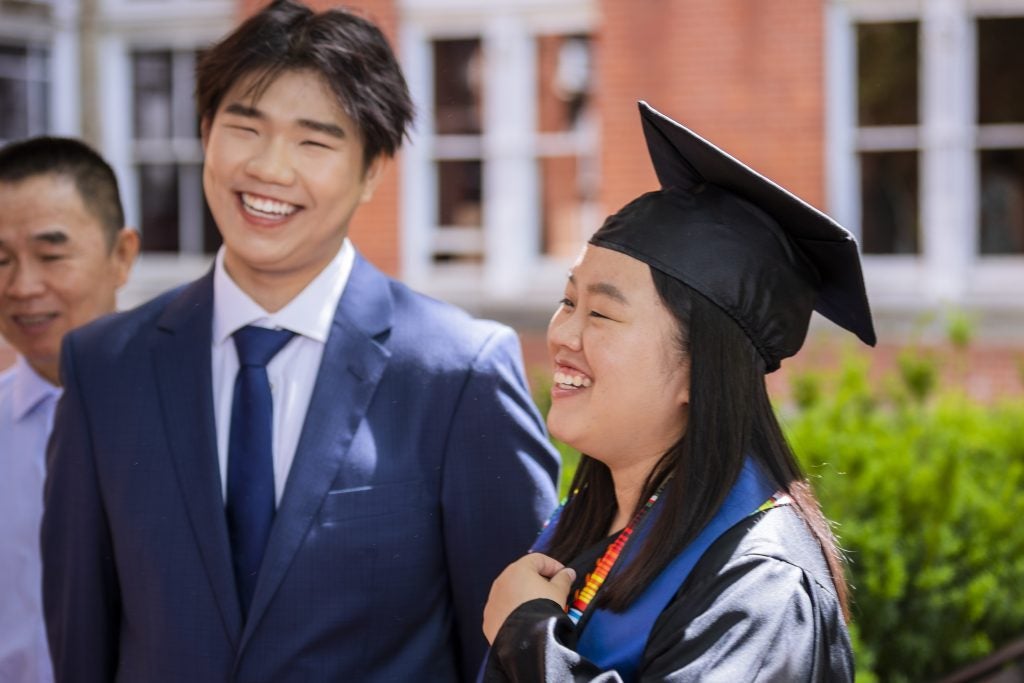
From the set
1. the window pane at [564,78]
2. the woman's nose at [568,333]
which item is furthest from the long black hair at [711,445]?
the window pane at [564,78]

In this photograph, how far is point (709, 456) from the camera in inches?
71.0

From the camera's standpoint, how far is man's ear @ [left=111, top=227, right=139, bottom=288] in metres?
2.96

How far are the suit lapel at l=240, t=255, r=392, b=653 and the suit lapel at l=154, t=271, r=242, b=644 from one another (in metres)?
0.07

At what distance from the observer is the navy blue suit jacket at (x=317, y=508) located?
2.17 meters

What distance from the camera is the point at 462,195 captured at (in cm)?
974

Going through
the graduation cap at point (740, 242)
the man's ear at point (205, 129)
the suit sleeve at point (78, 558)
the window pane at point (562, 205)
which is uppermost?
the window pane at point (562, 205)

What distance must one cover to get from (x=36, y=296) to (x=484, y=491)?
1.16 meters

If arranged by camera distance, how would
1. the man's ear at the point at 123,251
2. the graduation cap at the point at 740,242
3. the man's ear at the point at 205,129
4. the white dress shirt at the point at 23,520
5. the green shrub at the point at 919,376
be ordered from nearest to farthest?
1. the graduation cap at the point at 740,242
2. the man's ear at the point at 205,129
3. the white dress shirt at the point at 23,520
4. the man's ear at the point at 123,251
5. the green shrub at the point at 919,376

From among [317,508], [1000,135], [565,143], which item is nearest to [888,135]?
[1000,135]

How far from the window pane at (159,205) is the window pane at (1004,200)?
5.84 meters

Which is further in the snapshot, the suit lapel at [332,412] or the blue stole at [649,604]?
the suit lapel at [332,412]

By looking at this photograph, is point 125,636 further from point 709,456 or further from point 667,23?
point 667,23

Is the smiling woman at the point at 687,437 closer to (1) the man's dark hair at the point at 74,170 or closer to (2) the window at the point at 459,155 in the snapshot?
(1) the man's dark hair at the point at 74,170

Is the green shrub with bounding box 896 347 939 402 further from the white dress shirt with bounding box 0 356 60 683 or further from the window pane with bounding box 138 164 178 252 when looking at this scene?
the window pane with bounding box 138 164 178 252
